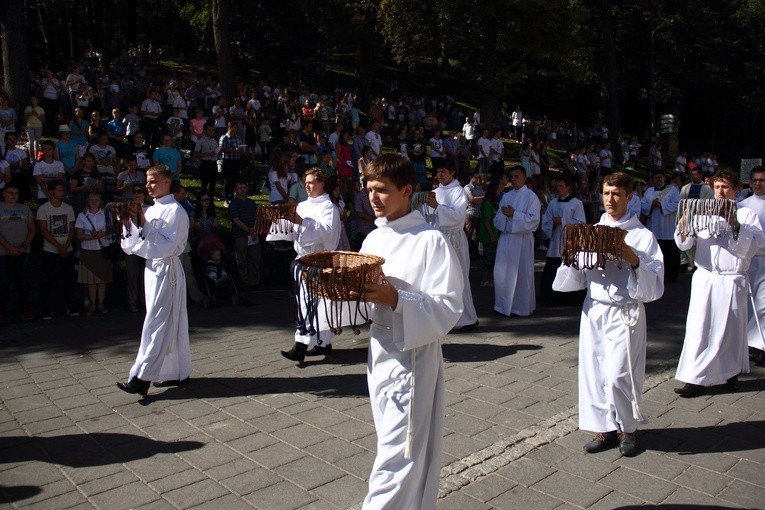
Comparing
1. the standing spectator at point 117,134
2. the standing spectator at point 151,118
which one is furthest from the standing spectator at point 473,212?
the standing spectator at point 151,118

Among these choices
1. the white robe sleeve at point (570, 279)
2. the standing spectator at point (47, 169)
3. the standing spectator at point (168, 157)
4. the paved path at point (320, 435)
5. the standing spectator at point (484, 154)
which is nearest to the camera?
the paved path at point (320, 435)

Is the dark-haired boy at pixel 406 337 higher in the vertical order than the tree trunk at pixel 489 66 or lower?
lower

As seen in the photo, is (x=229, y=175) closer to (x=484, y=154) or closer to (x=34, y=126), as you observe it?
(x=34, y=126)

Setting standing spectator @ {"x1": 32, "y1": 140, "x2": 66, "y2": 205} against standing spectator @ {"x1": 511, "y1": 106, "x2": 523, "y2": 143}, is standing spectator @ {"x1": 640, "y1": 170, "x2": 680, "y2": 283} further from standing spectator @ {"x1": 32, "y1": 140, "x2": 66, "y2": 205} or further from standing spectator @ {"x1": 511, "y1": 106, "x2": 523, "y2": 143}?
standing spectator @ {"x1": 511, "y1": 106, "x2": 523, "y2": 143}

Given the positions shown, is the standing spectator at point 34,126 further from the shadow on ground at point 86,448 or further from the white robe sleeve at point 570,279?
the white robe sleeve at point 570,279

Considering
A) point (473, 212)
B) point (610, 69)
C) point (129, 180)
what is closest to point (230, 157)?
point (129, 180)

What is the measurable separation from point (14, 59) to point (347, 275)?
729 inches

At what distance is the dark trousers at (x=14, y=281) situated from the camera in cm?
1048

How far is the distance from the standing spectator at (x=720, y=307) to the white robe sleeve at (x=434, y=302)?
13.0 ft

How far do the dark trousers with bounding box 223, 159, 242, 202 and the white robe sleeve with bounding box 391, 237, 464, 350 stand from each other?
12.6 m

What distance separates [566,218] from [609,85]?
3044 cm

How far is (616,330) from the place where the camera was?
567 cm

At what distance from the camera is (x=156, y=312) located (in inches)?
281

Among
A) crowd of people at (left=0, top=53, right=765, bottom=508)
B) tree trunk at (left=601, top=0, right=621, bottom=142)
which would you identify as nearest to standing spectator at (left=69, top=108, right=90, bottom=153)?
crowd of people at (left=0, top=53, right=765, bottom=508)
